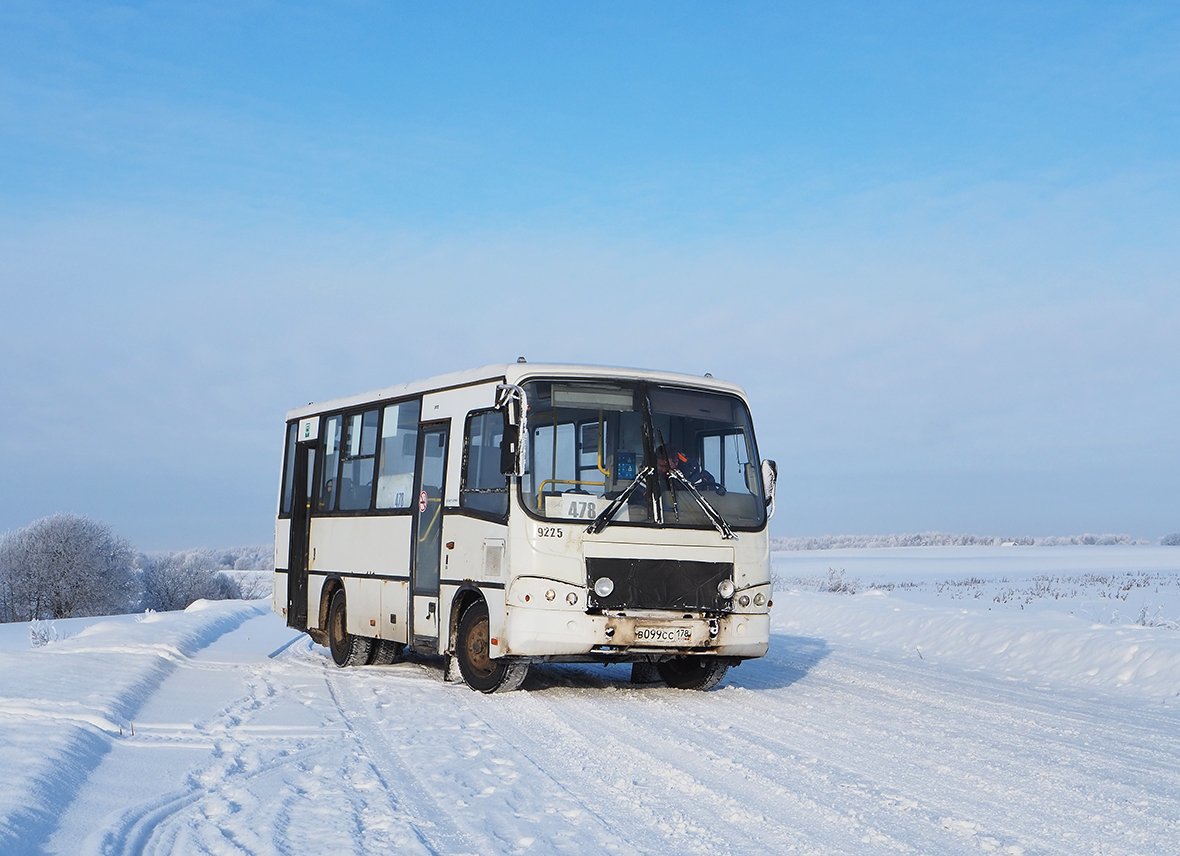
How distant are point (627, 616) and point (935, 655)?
8282 mm

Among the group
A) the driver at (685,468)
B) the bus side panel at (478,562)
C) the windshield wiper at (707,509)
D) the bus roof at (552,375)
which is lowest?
the bus side panel at (478,562)

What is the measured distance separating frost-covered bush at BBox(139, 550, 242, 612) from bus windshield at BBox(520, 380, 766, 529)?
205 ft

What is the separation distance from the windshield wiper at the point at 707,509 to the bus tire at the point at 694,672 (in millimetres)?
1402

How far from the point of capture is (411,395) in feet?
45.6

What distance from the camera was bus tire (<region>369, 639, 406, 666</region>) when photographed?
49.1 feet

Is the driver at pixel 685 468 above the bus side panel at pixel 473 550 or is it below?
above

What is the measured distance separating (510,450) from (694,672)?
3.49 metres

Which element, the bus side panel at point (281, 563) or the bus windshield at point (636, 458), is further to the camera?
the bus side panel at point (281, 563)

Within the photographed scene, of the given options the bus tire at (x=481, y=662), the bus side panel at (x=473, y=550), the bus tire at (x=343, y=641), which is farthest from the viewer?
the bus tire at (x=343, y=641)

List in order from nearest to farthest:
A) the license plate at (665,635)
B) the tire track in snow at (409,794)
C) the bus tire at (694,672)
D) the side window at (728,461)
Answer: the tire track in snow at (409,794), the license plate at (665,635), the side window at (728,461), the bus tire at (694,672)

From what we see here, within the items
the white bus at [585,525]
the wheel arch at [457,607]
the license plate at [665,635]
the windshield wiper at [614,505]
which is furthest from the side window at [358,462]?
the license plate at [665,635]

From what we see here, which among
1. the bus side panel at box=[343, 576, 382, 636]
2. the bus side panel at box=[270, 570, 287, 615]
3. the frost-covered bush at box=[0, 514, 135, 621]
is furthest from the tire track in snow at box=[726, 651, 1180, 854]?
the frost-covered bush at box=[0, 514, 135, 621]

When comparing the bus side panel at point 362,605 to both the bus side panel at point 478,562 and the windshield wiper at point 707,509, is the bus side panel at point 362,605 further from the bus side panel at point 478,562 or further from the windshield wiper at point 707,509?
the windshield wiper at point 707,509

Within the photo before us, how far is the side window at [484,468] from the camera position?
37.5ft
